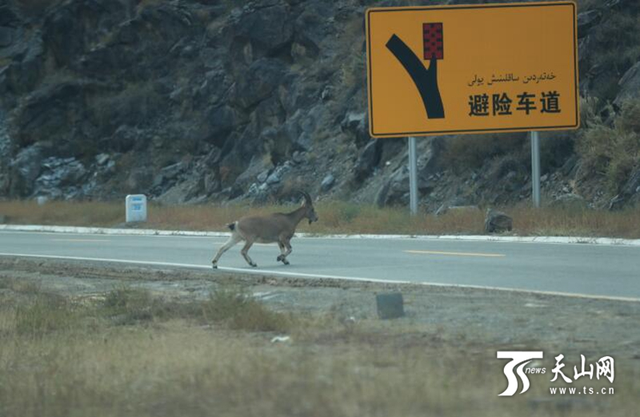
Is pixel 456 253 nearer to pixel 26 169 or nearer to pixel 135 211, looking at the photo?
pixel 135 211

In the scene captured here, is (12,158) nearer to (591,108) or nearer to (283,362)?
(591,108)

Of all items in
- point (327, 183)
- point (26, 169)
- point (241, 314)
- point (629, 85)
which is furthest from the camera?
point (26, 169)

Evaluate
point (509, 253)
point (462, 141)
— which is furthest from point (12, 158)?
point (509, 253)

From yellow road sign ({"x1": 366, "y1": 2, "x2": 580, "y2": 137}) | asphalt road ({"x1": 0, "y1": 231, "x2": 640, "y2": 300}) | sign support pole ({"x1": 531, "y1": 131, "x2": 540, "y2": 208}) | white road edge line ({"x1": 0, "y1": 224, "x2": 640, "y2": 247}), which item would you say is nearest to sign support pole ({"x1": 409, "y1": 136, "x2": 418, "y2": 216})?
yellow road sign ({"x1": 366, "y1": 2, "x2": 580, "y2": 137})

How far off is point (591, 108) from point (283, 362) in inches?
1075

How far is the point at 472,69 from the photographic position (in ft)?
102

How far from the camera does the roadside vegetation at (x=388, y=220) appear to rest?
2452 centimetres

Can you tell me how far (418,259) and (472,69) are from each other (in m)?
12.4

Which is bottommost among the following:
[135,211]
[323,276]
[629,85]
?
[135,211]

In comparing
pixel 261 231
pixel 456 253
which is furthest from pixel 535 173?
pixel 261 231

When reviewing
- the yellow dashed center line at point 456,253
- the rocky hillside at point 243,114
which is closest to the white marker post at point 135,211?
the rocky hillside at point 243,114

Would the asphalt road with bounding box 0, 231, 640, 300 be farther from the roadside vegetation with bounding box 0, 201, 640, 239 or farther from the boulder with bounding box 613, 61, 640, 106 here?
the boulder with bounding box 613, 61, 640, 106

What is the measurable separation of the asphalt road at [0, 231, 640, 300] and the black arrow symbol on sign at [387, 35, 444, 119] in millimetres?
6361

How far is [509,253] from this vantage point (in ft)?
66.6
